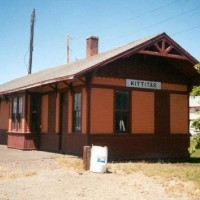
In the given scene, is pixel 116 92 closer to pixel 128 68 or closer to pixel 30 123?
pixel 128 68

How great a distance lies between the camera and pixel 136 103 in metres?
15.7

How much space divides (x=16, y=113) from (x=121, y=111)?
7.02 m

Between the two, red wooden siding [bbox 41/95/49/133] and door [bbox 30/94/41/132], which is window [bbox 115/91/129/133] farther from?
door [bbox 30/94/41/132]

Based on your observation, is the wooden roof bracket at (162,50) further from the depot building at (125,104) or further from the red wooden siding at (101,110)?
the red wooden siding at (101,110)

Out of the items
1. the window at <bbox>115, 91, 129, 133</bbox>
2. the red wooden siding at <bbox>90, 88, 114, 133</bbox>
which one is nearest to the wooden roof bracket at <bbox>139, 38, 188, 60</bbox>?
the window at <bbox>115, 91, 129, 133</bbox>

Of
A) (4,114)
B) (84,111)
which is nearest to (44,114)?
(84,111)

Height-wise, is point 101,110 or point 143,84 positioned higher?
point 143,84

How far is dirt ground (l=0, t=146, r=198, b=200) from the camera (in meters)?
8.02

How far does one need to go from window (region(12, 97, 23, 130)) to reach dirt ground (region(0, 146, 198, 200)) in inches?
295

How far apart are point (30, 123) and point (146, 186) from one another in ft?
34.9

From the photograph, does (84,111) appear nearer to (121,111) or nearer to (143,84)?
(121,111)

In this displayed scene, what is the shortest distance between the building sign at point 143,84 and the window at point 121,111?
0.47 metres

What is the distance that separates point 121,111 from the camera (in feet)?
50.4

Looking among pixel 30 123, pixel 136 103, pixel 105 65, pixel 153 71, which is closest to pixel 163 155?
pixel 136 103
